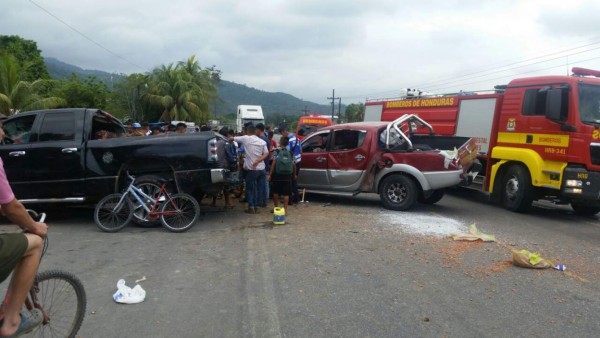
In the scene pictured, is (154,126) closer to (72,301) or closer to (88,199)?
(88,199)

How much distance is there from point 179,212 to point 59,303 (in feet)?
12.6

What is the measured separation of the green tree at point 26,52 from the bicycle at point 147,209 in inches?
1228

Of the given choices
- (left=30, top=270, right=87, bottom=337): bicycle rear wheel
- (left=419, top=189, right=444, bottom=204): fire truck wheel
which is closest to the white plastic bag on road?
(left=30, top=270, right=87, bottom=337): bicycle rear wheel

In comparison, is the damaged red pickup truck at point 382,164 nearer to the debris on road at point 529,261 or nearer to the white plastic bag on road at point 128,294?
the debris on road at point 529,261

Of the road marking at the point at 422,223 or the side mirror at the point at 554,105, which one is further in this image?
the side mirror at the point at 554,105

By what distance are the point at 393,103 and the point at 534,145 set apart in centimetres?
643

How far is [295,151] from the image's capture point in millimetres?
9695

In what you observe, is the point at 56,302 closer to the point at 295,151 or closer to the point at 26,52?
the point at 295,151


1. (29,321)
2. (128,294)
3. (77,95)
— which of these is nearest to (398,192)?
(128,294)

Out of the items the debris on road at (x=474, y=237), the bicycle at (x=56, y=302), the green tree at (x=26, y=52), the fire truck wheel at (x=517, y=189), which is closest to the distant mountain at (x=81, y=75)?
the green tree at (x=26, y=52)

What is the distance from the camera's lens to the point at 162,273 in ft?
17.1

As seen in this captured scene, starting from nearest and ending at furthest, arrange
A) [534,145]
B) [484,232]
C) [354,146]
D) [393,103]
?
[484,232] → [534,145] → [354,146] → [393,103]

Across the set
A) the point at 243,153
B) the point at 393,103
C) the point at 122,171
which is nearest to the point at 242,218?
A: the point at 243,153

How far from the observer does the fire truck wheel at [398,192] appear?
895 cm
